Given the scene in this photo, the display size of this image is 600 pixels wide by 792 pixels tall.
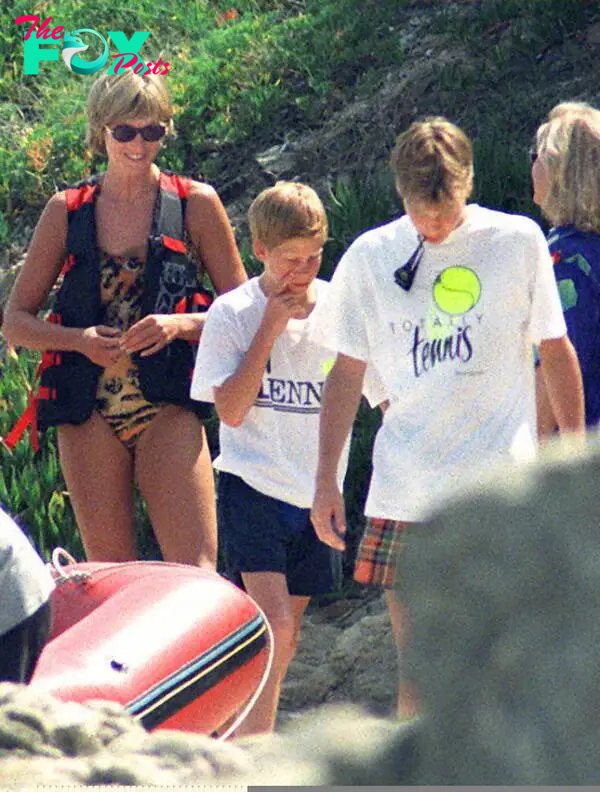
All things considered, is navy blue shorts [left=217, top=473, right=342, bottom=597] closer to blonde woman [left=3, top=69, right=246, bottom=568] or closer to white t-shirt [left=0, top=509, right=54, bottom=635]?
blonde woman [left=3, top=69, right=246, bottom=568]

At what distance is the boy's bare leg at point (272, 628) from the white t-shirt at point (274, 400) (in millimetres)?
216

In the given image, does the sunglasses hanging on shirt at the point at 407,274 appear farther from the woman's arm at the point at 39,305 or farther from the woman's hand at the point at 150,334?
the woman's arm at the point at 39,305

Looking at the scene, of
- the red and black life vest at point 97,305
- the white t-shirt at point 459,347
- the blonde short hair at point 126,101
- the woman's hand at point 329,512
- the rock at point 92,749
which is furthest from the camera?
the blonde short hair at point 126,101

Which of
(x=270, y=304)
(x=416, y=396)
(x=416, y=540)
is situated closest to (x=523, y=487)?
(x=416, y=540)

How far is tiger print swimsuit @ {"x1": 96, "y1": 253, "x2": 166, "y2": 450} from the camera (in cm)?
454

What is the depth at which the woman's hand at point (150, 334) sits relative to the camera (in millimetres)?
4406

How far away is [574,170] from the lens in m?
4.06

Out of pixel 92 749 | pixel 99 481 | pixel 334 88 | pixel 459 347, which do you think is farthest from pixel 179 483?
pixel 334 88

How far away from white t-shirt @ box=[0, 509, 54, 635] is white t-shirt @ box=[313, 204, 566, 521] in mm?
978

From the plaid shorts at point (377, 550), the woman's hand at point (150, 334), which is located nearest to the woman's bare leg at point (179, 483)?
the woman's hand at point (150, 334)

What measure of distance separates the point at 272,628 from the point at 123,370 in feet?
2.95

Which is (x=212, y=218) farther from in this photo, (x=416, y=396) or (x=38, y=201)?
(x=38, y=201)

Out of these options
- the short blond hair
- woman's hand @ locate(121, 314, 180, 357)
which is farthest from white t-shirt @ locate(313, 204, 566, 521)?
woman's hand @ locate(121, 314, 180, 357)

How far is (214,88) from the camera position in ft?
29.7
